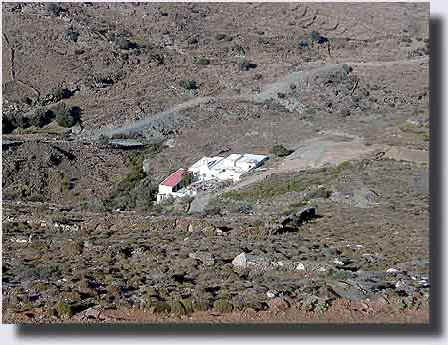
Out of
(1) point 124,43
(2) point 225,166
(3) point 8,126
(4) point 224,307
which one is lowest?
(4) point 224,307

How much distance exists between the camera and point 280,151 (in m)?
18.9

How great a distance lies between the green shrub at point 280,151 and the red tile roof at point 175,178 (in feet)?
8.92

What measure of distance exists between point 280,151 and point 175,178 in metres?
3.23

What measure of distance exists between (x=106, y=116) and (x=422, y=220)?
17.3 metres

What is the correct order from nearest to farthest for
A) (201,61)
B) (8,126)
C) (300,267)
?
(300,267) < (8,126) < (201,61)

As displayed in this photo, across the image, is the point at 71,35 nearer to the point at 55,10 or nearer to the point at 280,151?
the point at 55,10

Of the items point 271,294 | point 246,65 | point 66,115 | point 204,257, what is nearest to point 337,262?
point 271,294

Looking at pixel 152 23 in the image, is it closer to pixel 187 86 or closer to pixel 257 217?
pixel 187 86

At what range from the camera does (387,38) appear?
30.4 m

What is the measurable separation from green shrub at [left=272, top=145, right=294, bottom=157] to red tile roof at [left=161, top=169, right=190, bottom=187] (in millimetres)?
2717

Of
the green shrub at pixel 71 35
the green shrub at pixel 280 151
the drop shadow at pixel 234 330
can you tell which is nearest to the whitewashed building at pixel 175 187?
the green shrub at pixel 280 151

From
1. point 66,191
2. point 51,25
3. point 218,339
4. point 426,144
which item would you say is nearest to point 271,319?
point 218,339

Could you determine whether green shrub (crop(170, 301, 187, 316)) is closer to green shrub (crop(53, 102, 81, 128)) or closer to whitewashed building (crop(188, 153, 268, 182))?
whitewashed building (crop(188, 153, 268, 182))

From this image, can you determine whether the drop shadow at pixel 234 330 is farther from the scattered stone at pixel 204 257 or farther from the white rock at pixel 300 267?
the scattered stone at pixel 204 257
